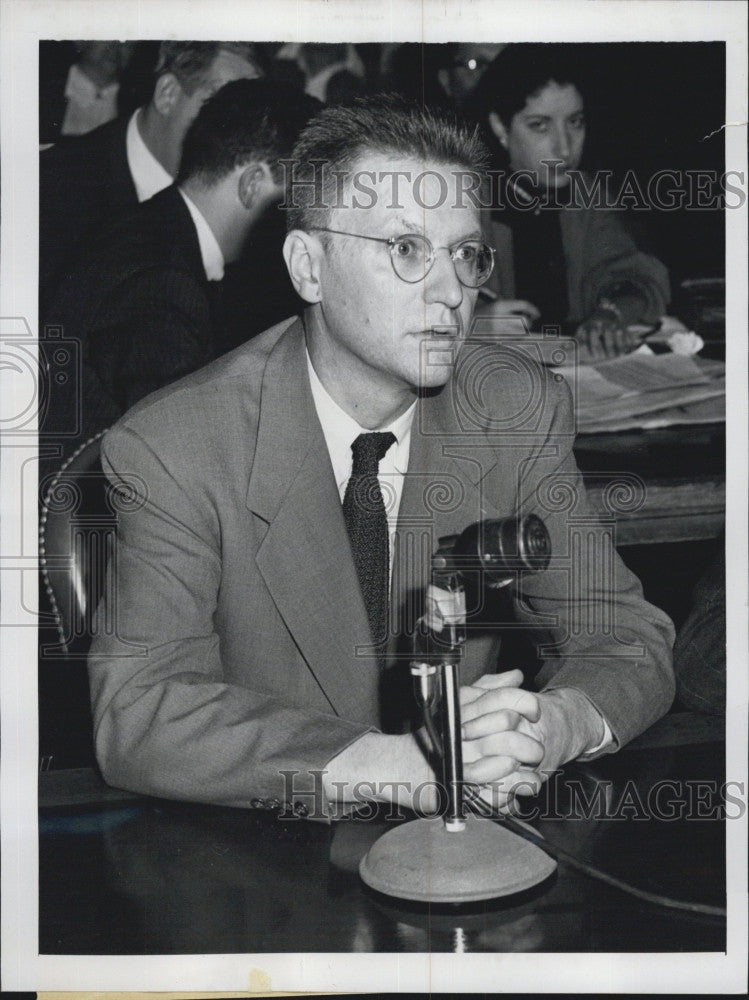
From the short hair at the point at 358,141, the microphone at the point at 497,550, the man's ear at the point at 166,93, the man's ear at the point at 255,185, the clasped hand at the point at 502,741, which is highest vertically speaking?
the man's ear at the point at 166,93

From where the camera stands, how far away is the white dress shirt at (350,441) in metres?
2.11

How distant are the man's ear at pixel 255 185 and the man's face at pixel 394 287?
132 mm

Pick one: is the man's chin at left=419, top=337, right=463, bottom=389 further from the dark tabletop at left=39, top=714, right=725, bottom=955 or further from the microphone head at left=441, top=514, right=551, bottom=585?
the dark tabletop at left=39, top=714, right=725, bottom=955

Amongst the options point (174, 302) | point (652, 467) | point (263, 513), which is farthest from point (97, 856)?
point (652, 467)

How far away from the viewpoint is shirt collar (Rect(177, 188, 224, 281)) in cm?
210

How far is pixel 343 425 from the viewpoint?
83.4 inches

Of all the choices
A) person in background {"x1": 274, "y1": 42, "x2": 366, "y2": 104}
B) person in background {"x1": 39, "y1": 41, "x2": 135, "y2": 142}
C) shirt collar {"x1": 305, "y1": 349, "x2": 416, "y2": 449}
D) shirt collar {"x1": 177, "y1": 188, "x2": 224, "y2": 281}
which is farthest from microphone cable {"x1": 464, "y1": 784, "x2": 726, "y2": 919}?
person in background {"x1": 39, "y1": 41, "x2": 135, "y2": 142}

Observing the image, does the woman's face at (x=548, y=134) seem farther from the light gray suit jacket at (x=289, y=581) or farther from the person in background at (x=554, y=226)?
the light gray suit jacket at (x=289, y=581)

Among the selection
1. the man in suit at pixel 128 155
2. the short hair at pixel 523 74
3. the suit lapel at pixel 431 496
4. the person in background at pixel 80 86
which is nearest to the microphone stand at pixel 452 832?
the suit lapel at pixel 431 496

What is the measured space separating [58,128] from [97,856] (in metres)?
1.23

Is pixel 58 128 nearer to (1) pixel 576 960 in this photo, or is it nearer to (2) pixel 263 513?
(2) pixel 263 513

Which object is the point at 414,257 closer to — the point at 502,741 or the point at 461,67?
the point at 461,67

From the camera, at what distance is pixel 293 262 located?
2080mm

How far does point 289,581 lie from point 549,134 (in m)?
0.91
